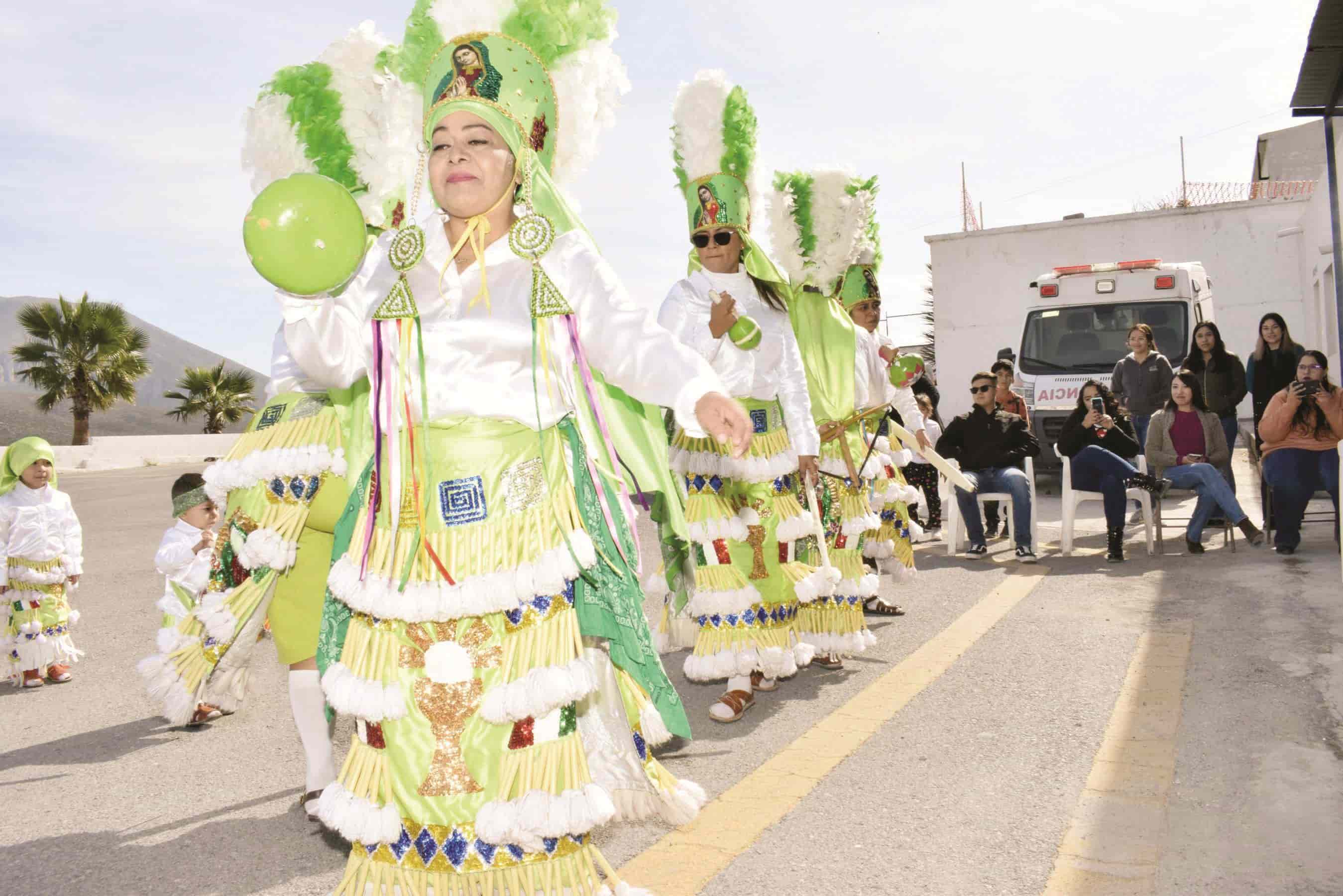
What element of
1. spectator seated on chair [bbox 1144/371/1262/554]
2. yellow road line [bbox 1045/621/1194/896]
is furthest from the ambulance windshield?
yellow road line [bbox 1045/621/1194/896]

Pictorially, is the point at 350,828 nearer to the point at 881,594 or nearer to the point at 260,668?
the point at 260,668

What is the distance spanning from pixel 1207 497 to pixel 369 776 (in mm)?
8761

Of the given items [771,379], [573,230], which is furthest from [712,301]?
[573,230]

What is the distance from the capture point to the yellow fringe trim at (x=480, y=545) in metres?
2.57

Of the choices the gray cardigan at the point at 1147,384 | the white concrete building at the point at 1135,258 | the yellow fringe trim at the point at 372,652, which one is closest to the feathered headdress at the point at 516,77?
the yellow fringe trim at the point at 372,652

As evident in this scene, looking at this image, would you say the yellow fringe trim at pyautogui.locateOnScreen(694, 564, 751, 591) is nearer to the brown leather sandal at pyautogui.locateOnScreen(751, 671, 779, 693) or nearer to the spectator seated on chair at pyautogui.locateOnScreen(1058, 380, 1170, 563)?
the brown leather sandal at pyautogui.locateOnScreen(751, 671, 779, 693)

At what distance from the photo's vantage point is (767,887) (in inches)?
129

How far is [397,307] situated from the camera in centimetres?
267

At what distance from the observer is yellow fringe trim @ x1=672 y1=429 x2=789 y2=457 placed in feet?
18.1

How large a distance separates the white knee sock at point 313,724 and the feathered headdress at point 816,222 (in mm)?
3760

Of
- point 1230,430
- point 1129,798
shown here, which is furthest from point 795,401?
point 1230,430

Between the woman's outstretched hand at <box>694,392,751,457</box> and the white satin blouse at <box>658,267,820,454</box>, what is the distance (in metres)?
2.65

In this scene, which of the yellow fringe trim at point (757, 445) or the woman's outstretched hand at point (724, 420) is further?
the yellow fringe trim at point (757, 445)

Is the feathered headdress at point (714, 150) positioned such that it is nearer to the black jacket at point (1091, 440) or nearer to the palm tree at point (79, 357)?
the black jacket at point (1091, 440)
